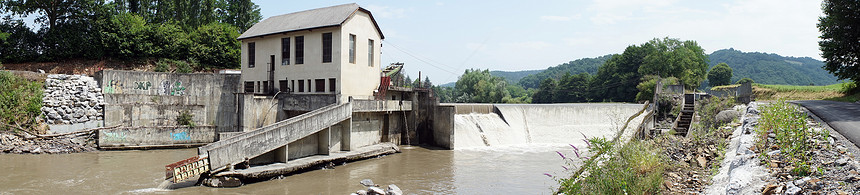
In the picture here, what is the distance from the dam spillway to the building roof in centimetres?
849

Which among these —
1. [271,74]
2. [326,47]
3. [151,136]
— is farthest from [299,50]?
[151,136]

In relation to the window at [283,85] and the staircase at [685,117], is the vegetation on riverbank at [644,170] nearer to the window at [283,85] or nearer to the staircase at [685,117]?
the staircase at [685,117]

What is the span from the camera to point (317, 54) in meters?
27.5

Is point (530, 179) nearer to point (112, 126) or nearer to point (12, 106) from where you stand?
point (112, 126)

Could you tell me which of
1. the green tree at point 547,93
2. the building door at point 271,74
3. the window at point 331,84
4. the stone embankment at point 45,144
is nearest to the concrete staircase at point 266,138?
the window at point 331,84

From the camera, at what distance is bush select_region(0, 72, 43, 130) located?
24078 mm

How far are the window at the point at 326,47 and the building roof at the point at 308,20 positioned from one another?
2.21 feet

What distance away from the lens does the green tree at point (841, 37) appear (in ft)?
74.6

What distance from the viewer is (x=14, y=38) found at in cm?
3797

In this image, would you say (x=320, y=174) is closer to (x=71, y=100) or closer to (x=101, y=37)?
(x=71, y=100)

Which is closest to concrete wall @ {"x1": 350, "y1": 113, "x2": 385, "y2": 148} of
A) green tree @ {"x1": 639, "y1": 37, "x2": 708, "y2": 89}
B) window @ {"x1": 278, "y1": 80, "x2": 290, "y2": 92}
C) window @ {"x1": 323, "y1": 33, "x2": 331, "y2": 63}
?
window @ {"x1": 323, "y1": 33, "x2": 331, "y2": 63}

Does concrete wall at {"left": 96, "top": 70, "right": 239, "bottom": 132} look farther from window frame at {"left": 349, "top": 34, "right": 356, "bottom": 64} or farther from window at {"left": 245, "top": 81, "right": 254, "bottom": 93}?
window frame at {"left": 349, "top": 34, "right": 356, "bottom": 64}

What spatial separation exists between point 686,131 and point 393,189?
14.3 metres

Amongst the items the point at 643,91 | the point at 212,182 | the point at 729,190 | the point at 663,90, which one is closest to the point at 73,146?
the point at 212,182
